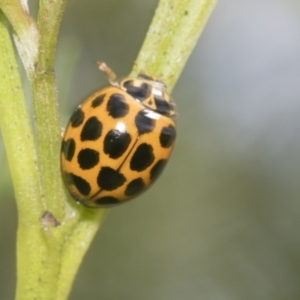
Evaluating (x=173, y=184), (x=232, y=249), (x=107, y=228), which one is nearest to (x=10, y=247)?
(x=107, y=228)

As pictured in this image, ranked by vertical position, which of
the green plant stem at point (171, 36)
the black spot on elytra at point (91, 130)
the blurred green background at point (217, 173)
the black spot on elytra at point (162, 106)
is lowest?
the blurred green background at point (217, 173)

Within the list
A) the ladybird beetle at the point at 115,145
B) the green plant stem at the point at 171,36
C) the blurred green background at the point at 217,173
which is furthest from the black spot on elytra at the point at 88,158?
the blurred green background at the point at 217,173

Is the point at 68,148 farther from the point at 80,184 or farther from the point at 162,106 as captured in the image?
the point at 162,106

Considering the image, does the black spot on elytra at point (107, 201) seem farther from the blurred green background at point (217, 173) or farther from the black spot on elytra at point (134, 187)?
the blurred green background at point (217, 173)

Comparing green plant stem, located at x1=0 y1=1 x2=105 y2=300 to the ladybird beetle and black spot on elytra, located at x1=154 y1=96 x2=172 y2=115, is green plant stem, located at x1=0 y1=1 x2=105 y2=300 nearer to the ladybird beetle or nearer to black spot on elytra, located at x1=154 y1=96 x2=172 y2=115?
the ladybird beetle

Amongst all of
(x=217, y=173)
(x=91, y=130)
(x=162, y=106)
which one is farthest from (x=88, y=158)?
(x=217, y=173)

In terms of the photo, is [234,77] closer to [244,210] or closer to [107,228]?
[244,210]

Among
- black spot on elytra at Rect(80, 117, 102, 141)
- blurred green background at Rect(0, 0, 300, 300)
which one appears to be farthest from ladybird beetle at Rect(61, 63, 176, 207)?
blurred green background at Rect(0, 0, 300, 300)
